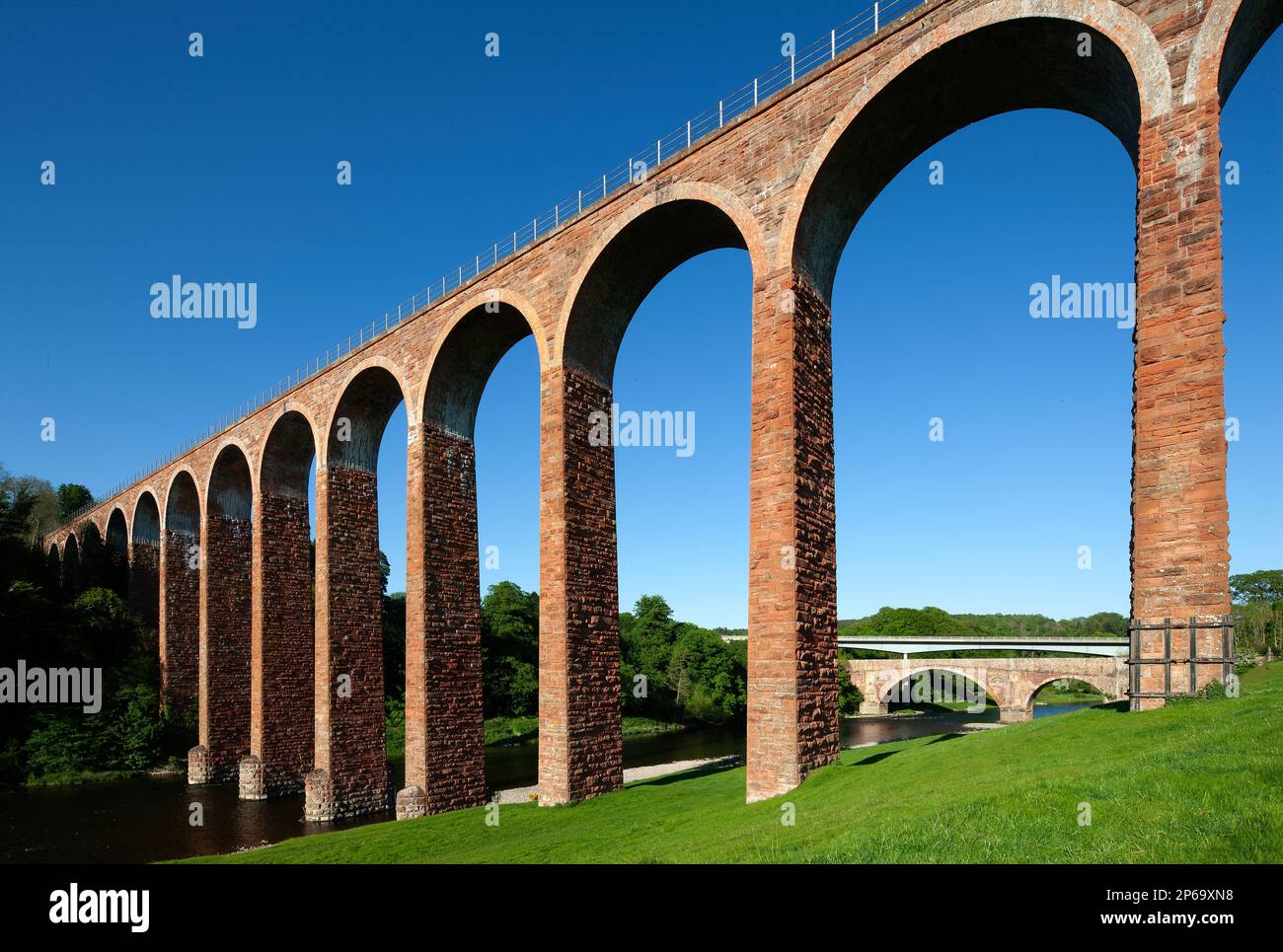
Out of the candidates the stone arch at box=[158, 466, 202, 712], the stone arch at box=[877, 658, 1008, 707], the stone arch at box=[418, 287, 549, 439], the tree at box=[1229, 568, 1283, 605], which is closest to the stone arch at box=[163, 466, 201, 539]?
the stone arch at box=[158, 466, 202, 712]

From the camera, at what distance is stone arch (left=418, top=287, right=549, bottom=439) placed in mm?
21281

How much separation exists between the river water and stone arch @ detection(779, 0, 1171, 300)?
20.5 m

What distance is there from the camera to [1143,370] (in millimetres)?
10203

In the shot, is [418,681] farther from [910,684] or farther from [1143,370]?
[910,684]

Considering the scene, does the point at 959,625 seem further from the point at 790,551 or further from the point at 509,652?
the point at 790,551

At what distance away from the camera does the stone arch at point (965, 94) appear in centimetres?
1099

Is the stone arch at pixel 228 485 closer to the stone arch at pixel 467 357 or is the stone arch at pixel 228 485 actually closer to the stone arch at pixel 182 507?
the stone arch at pixel 182 507

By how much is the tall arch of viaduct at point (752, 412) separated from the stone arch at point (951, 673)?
3862cm

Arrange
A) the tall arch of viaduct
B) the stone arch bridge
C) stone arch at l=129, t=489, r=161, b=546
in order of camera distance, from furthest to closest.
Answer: the stone arch bridge < stone arch at l=129, t=489, r=161, b=546 < the tall arch of viaduct

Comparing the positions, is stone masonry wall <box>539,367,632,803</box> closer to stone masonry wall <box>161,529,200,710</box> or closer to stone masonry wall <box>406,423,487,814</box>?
stone masonry wall <box>406,423,487,814</box>

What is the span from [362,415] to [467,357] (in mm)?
5920

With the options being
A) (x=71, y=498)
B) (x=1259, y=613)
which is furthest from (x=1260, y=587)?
(x=71, y=498)

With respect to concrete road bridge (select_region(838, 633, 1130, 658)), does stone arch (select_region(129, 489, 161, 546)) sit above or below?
above
